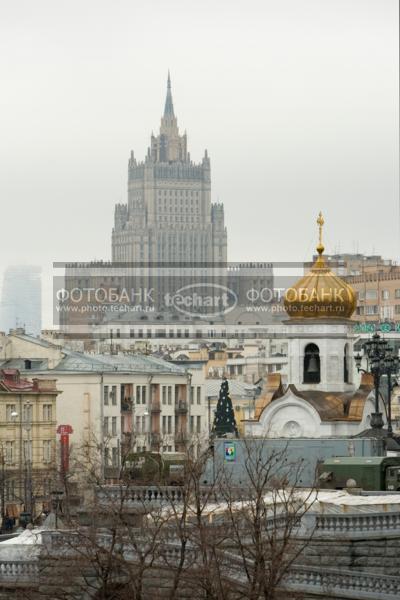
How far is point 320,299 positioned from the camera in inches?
Answer: 3255

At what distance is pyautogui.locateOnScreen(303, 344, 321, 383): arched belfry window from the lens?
82562mm

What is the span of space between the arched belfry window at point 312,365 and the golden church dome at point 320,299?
0.87m

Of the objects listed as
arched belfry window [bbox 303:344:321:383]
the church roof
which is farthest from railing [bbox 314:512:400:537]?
arched belfry window [bbox 303:344:321:383]

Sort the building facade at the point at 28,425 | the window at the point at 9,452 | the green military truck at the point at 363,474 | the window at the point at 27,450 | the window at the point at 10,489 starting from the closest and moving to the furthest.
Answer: the green military truck at the point at 363,474 < the window at the point at 10,489 < the window at the point at 27,450 < the building facade at the point at 28,425 < the window at the point at 9,452

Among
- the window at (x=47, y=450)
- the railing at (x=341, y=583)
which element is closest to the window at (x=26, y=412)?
the window at (x=47, y=450)

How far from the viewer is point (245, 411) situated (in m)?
146

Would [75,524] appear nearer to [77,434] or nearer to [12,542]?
[12,542]

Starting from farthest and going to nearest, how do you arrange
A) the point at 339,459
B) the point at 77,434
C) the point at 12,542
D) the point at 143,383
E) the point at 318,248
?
the point at 143,383
the point at 77,434
the point at 318,248
the point at 339,459
the point at 12,542

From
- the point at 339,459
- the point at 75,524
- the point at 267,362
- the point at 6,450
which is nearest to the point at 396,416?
the point at 6,450

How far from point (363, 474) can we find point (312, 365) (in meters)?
27.0

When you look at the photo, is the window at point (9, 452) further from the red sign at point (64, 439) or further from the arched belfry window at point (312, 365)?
the arched belfry window at point (312, 365)

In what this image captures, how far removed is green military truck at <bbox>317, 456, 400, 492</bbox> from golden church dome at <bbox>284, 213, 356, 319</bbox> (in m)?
25.4

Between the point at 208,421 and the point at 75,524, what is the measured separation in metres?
86.0

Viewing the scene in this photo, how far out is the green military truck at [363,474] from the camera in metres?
55.6
